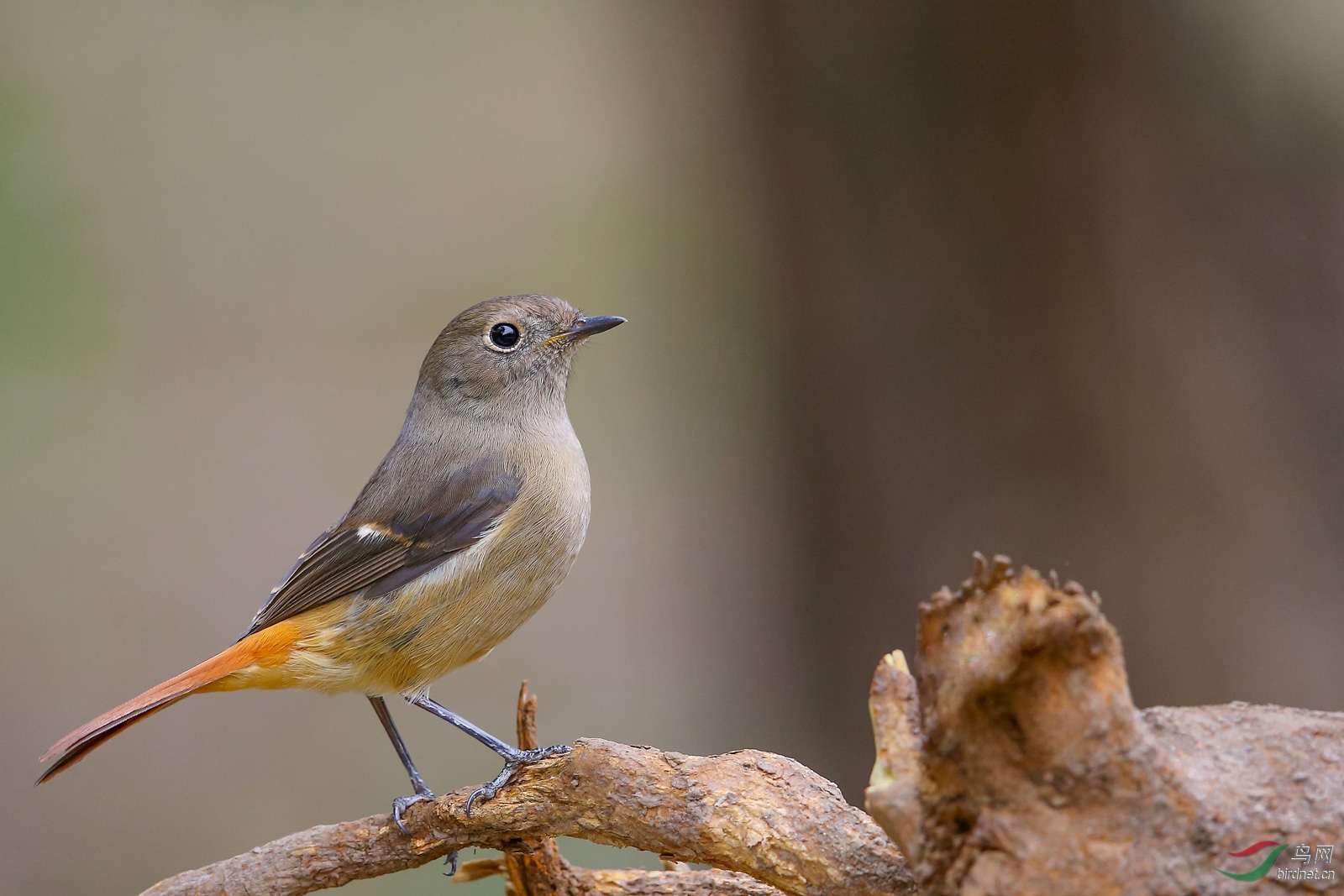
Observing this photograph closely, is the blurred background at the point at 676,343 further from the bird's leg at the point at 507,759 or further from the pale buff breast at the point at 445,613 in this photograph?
the bird's leg at the point at 507,759

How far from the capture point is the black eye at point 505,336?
10.8 ft

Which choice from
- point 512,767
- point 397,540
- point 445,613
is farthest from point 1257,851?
point 397,540

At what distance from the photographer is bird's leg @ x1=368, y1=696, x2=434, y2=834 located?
2.54 meters

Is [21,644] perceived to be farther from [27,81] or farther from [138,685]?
[27,81]

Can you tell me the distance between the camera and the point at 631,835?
2.22m

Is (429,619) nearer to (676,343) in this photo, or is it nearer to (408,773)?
(408,773)

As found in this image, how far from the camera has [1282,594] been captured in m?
3.91

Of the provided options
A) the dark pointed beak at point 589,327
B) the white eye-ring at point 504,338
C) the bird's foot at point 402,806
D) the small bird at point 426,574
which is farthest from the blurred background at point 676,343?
the bird's foot at point 402,806

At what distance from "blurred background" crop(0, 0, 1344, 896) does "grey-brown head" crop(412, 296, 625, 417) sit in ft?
4.88

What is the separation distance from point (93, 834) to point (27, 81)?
3.80 m

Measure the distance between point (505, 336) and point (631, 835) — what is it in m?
1.61

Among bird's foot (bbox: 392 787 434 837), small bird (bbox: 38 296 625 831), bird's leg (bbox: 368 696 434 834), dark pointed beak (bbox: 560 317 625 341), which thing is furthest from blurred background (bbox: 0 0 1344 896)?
bird's foot (bbox: 392 787 434 837)

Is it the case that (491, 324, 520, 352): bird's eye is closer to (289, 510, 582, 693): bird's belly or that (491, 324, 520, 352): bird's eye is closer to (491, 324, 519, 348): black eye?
(491, 324, 519, 348): black eye

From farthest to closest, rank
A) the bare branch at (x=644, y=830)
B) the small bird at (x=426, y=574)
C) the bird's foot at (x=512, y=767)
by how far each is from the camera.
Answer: the small bird at (x=426, y=574)
the bird's foot at (x=512, y=767)
the bare branch at (x=644, y=830)
